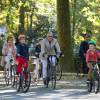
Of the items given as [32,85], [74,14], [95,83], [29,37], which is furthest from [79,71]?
[74,14]

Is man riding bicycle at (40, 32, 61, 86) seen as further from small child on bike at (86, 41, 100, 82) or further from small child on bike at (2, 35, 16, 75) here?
small child on bike at (86, 41, 100, 82)

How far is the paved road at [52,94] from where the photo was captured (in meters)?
14.7

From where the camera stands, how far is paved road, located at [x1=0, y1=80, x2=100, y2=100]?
48.1ft

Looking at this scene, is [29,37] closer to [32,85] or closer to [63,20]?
[63,20]

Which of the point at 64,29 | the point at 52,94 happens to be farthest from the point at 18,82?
the point at 64,29

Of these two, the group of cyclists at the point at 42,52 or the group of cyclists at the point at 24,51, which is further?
the group of cyclists at the point at 24,51

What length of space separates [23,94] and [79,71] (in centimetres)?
935

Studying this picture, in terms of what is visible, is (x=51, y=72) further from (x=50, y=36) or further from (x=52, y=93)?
(x=52, y=93)

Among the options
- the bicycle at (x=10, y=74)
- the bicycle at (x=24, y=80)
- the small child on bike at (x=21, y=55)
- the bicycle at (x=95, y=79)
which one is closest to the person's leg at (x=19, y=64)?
the small child on bike at (x=21, y=55)

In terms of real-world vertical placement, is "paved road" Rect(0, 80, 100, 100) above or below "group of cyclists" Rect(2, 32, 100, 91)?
below

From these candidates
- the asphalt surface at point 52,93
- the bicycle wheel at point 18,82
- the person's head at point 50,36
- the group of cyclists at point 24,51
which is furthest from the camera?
the person's head at point 50,36

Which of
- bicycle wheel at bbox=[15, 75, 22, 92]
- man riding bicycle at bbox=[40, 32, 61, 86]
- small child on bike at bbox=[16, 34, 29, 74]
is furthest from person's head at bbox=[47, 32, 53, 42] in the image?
bicycle wheel at bbox=[15, 75, 22, 92]

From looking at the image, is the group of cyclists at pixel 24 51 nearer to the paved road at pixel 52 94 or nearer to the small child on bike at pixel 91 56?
the paved road at pixel 52 94

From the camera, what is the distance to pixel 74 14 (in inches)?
1779
